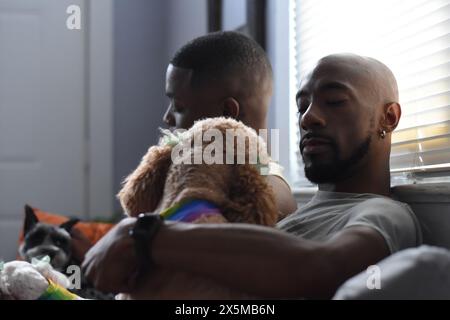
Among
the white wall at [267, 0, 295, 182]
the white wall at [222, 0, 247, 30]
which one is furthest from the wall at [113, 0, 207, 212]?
the white wall at [267, 0, 295, 182]

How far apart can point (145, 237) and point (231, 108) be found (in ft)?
2.07

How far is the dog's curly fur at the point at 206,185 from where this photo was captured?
0.97m

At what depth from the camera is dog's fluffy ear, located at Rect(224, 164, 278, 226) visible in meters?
0.97

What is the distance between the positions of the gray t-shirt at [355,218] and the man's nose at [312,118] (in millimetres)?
141

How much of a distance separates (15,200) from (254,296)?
2641 mm

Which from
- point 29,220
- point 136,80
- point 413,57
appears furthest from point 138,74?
point 413,57

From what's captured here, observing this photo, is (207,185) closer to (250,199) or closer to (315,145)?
(250,199)

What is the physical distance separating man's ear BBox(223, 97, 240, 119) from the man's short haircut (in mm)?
61

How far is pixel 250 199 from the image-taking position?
981 mm

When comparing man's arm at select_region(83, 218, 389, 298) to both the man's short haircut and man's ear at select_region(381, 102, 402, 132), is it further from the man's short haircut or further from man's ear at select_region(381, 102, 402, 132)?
the man's short haircut

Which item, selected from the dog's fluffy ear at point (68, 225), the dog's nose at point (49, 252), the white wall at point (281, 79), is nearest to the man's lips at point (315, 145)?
the white wall at point (281, 79)

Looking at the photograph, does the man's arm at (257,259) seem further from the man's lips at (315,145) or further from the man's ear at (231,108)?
the man's ear at (231,108)
